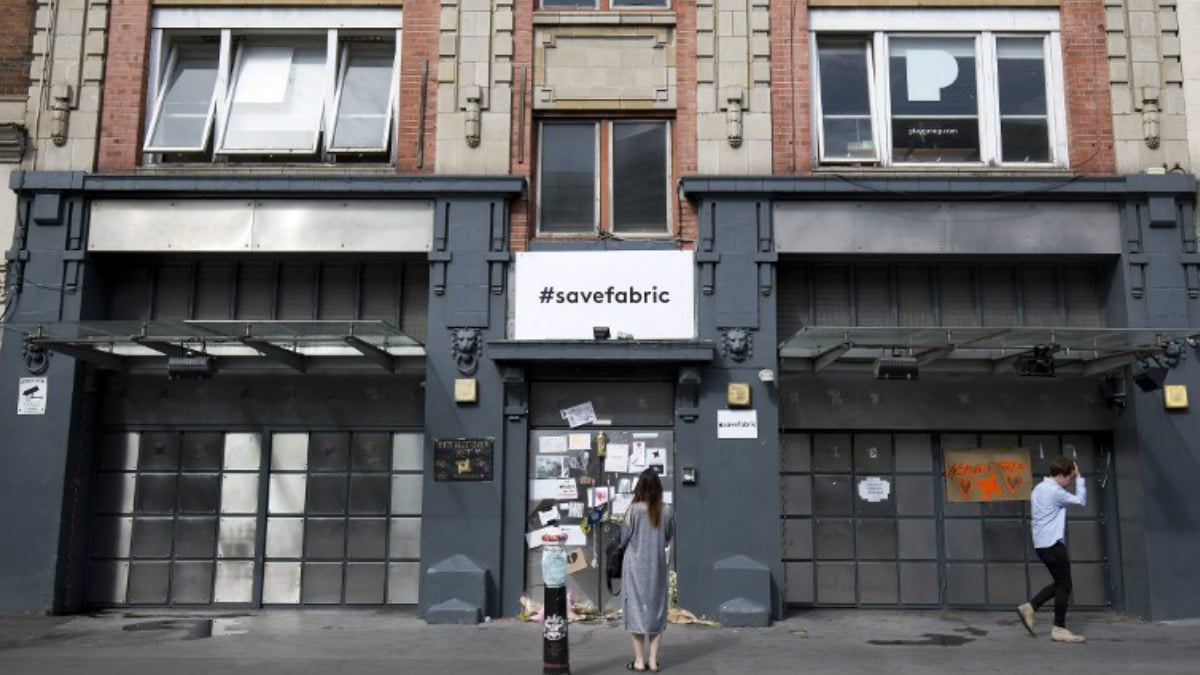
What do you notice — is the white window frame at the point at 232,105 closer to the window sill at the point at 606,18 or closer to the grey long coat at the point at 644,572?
the window sill at the point at 606,18

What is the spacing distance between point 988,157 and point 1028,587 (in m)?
5.16

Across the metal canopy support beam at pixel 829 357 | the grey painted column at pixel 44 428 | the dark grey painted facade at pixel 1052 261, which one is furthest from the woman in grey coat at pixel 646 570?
the grey painted column at pixel 44 428

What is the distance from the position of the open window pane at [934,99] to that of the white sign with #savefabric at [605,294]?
3237 mm

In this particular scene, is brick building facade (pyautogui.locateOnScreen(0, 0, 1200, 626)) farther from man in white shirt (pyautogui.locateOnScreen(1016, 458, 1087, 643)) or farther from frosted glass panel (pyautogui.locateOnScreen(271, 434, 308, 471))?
man in white shirt (pyautogui.locateOnScreen(1016, 458, 1087, 643))

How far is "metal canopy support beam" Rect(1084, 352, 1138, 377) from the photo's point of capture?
1146 cm

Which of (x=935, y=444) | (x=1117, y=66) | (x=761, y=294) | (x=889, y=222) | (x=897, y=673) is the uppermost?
(x=1117, y=66)

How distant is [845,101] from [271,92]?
7.12 metres

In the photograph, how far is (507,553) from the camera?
11742 mm

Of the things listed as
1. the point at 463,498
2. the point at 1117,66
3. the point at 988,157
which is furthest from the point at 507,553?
the point at 1117,66

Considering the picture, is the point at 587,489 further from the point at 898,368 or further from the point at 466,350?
the point at 898,368

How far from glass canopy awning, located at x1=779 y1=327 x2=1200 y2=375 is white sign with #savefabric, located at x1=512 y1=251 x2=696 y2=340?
4.51 ft

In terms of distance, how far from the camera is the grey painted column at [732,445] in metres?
11.5

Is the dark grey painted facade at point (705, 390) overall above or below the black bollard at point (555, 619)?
above

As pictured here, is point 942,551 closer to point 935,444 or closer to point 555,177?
point 935,444
